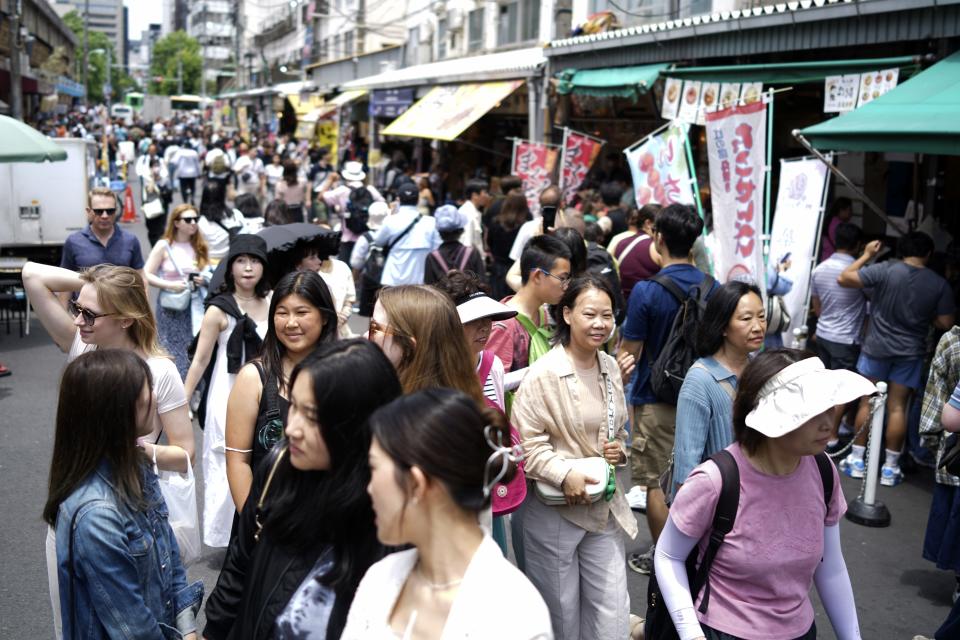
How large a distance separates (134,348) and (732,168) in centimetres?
544

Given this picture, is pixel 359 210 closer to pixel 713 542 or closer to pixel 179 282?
pixel 179 282

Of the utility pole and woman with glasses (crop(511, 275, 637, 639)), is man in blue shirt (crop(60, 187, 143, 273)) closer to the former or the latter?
woman with glasses (crop(511, 275, 637, 639))

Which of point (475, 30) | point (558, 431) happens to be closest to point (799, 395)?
point (558, 431)

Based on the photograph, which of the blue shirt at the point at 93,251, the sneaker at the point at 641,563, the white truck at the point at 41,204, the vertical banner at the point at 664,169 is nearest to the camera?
the sneaker at the point at 641,563

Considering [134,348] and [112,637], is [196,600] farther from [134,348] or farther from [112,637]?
[134,348]

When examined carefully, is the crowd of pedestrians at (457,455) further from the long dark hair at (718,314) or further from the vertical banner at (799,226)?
the vertical banner at (799,226)

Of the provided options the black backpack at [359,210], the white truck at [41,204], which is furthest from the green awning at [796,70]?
the white truck at [41,204]

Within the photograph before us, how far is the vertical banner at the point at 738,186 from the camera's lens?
7.53 m

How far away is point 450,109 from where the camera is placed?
16703 mm

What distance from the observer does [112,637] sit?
2.65m

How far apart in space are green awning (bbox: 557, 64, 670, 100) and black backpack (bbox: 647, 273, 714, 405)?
661cm

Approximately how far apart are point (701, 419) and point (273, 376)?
5.68 ft

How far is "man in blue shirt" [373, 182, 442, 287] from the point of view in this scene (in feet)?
30.0

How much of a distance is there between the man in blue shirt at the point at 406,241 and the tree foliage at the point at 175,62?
111780 mm
